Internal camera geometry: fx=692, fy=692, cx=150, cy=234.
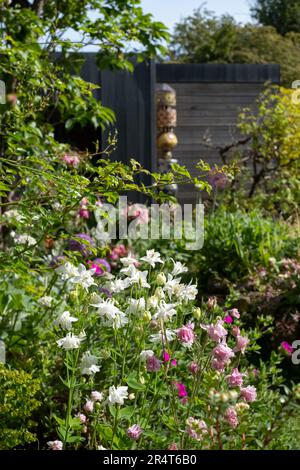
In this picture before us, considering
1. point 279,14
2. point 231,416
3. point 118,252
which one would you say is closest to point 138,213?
point 118,252

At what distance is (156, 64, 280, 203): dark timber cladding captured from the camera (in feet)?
37.8

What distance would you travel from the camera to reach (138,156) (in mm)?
9297

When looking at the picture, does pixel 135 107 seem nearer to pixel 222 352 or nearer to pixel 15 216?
pixel 15 216

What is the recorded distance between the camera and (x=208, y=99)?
1170 cm

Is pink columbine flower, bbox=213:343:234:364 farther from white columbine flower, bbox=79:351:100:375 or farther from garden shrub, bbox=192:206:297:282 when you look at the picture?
garden shrub, bbox=192:206:297:282

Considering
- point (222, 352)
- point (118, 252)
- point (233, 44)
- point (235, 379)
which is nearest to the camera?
point (222, 352)

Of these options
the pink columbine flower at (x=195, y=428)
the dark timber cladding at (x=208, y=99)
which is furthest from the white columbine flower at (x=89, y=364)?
the dark timber cladding at (x=208, y=99)

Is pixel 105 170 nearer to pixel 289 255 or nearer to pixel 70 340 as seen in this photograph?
pixel 70 340

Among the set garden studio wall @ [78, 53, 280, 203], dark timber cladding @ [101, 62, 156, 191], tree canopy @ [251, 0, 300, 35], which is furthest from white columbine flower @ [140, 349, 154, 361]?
tree canopy @ [251, 0, 300, 35]

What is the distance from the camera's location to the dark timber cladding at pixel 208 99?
37.8ft

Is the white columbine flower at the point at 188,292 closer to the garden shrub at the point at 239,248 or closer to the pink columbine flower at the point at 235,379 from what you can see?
the pink columbine flower at the point at 235,379

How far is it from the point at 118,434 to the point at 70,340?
1.14 ft

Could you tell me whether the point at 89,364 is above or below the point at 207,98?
below
